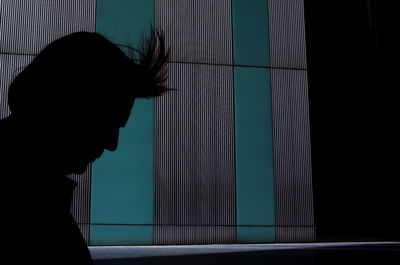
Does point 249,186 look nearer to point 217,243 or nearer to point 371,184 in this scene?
point 217,243

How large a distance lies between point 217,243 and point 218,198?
3.10 feet

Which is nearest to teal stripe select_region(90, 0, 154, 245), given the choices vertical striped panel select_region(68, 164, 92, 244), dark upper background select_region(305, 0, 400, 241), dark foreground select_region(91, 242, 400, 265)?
vertical striped panel select_region(68, 164, 92, 244)

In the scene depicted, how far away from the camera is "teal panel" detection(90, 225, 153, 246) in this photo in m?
9.42

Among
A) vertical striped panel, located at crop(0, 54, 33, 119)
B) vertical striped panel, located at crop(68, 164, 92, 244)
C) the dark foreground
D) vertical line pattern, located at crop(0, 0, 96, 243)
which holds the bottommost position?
the dark foreground

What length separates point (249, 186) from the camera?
10.1 meters

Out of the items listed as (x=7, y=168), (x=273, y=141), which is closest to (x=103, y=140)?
(x=7, y=168)

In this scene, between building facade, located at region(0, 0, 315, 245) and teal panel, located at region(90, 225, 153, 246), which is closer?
teal panel, located at region(90, 225, 153, 246)

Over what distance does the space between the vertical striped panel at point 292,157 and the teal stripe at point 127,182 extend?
2.84m

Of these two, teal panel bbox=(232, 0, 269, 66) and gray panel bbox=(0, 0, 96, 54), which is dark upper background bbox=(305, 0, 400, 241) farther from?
gray panel bbox=(0, 0, 96, 54)

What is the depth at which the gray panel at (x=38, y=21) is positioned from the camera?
9.86m

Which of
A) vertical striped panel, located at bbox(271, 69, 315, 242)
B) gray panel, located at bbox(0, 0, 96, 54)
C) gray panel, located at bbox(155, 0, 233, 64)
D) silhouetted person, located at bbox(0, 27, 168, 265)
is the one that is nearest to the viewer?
silhouetted person, located at bbox(0, 27, 168, 265)

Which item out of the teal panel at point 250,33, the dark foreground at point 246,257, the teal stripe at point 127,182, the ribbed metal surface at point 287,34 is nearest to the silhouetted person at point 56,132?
the dark foreground at point 246,257

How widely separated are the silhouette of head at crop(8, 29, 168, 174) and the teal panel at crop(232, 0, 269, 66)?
9902mm

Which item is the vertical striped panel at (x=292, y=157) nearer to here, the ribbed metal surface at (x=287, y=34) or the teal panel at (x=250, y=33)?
the ribbed metal surface at (x=287, y=34)
